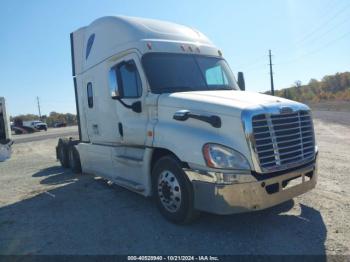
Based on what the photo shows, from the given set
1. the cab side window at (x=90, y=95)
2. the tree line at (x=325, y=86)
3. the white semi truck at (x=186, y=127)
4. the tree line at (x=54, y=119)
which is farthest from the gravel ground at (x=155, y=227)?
the tree line at (x=325, y=86)

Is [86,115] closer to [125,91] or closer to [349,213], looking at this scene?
[125,91]

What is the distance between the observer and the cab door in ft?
18.9

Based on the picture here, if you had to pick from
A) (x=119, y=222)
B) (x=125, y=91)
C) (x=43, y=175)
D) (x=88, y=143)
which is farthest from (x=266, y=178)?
(x=43, y=175)

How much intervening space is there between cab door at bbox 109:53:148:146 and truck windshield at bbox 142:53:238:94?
21 cm

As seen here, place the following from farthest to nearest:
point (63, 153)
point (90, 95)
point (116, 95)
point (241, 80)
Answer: point (63, 153), point (90, 95), point (241, 80), point (116, 95)

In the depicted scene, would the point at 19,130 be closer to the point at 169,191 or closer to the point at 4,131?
the point at 4,131

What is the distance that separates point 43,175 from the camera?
10.5 m

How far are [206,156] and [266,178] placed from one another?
2.70 ft

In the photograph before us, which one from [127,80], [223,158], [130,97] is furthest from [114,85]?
[223,158]

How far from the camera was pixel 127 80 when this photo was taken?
604 cm

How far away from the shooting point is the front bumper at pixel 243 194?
4258mm

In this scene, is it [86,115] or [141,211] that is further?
[86,115]

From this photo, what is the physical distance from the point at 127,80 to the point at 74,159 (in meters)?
5.36

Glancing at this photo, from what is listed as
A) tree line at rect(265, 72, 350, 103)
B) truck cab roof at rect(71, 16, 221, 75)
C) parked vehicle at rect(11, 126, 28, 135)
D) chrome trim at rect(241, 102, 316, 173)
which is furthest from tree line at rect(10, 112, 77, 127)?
chrome trim at rect(241, 102, 316, 173)
